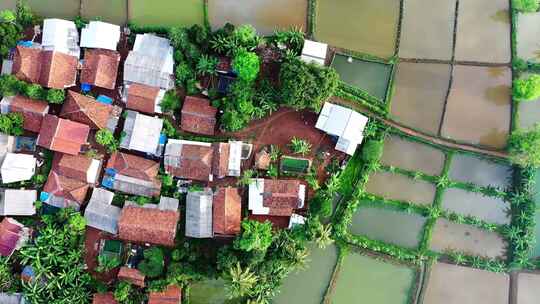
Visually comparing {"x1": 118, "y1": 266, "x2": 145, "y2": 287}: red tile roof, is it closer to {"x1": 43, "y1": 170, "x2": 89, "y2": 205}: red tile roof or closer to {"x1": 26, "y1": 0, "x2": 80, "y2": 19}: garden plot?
{"x1": 43, "y1": 170, "x2": 89, "y2": 205}: red tile roof

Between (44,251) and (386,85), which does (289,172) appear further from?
(44,251)

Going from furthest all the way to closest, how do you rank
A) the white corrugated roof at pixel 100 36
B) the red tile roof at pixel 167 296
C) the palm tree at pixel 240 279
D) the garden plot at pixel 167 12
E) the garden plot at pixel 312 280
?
1. the garden plot at pixel 167 12
2. the garden plot at pixel 312 280
3. the white corrugated roof at pixel 100 36
4. the red tile roof at pixel 167 296
5. the palm tree at pixel 240 279

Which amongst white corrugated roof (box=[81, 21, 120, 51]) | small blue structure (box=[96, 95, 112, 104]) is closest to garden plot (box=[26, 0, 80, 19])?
white corrugated roof (box=[81, 21, 120, 51])

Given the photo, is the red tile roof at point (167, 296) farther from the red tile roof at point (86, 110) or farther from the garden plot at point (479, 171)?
the garden plot at point (479, 171)

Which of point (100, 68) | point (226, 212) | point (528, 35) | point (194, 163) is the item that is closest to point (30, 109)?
point (100, 68)

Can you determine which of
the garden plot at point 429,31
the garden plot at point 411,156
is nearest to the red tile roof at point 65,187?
the garden plot at point 411,156

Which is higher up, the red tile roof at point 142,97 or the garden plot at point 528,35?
the garden plot at point 528,35

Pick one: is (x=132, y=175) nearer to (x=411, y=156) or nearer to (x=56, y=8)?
(x=56, y=8)
